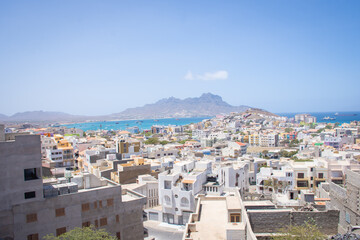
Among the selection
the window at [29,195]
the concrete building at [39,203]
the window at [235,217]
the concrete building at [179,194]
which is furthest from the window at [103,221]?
the concrete building at [179,194]

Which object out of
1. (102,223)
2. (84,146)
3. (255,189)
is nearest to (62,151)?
(84,146)

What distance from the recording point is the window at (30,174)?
13797 millimetres

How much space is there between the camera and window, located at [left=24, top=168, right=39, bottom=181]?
543 inches

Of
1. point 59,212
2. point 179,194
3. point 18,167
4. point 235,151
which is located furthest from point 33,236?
point 235,151

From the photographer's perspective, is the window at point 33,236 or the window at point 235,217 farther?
the window at point 235,217

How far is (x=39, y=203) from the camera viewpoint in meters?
13.9

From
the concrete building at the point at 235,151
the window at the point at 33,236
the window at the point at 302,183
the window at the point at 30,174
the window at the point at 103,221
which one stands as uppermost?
the window at the point at 30,174

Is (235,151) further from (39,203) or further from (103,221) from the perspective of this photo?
(39,203)

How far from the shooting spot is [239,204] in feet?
47.7

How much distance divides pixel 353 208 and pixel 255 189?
1903 cm

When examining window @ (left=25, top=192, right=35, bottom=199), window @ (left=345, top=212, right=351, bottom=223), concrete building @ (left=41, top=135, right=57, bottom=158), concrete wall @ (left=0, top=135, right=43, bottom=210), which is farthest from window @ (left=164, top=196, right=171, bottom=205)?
concrete building @ (left=41, top=135, right=57, bottom=158)

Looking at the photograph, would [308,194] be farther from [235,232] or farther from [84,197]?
[84,197]

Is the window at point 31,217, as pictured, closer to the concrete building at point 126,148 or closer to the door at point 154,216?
the door at point 154,216

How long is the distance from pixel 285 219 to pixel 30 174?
1216cm
